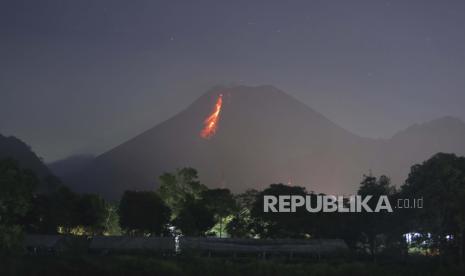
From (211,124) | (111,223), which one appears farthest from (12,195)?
(211,124)

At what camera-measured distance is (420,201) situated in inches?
1517

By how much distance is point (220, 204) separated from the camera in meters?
52.9

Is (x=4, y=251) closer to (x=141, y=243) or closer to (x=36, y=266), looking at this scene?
(x=36, y=266)

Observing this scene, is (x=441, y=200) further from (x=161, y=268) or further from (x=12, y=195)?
(x=12, y=195)

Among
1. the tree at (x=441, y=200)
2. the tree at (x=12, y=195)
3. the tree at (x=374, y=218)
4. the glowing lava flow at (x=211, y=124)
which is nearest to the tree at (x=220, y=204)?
the tree at (x=374, y=218)

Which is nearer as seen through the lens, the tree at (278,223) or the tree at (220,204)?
the tree at (278,223)

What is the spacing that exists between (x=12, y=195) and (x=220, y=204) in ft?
89.2

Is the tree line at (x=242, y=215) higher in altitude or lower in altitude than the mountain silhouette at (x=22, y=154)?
lower

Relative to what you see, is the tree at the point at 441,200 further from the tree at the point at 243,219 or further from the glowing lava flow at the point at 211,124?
the glowing lava flow at the point at 211,124

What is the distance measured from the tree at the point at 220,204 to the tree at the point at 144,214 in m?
3.83

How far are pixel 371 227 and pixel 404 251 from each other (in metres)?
3.69

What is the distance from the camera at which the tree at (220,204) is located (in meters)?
52.9

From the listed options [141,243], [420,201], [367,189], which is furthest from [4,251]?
[367,189]

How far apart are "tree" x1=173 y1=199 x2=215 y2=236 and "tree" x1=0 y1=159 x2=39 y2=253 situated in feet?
73.8
